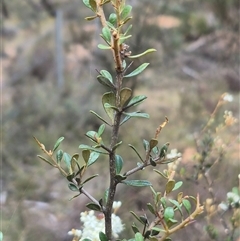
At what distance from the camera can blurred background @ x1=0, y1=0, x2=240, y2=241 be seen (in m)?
1.65

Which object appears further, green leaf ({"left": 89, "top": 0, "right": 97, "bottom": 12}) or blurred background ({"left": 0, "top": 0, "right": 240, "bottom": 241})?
blurred background ({"left": 0, "top": 0, "right": 240, "bottom": 241})

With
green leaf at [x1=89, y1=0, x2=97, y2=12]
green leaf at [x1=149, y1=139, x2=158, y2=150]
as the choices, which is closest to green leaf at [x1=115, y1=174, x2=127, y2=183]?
green leaf at [x1=149, y1=139, x2=158, y2=150]

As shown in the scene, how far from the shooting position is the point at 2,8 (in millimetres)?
2938

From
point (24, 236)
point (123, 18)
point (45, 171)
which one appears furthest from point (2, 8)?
point (123, 18)

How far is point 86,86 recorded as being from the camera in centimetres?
336

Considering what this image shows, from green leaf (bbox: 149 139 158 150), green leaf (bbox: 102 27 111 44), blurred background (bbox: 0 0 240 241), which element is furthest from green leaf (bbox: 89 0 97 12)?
blurred background (bbox: 0 0 240 241)

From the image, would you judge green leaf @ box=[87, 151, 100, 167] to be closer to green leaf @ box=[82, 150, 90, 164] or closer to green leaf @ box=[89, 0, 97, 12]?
green leaf @ box=[82, 150, 90, 164]

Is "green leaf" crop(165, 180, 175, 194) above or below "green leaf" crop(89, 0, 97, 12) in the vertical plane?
below

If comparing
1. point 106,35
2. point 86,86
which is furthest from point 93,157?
point 86,86

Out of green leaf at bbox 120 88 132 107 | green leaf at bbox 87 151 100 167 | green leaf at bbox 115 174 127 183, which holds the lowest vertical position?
green leaf at bbox 115 174 127 183

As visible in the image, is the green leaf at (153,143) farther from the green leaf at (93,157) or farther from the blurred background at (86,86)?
the blurred background at (86,86)

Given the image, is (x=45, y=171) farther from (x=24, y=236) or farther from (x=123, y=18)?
(x=123, y=18)

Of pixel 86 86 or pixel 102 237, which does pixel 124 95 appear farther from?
pixel 86 86

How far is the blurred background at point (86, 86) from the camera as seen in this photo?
1.65 metres
